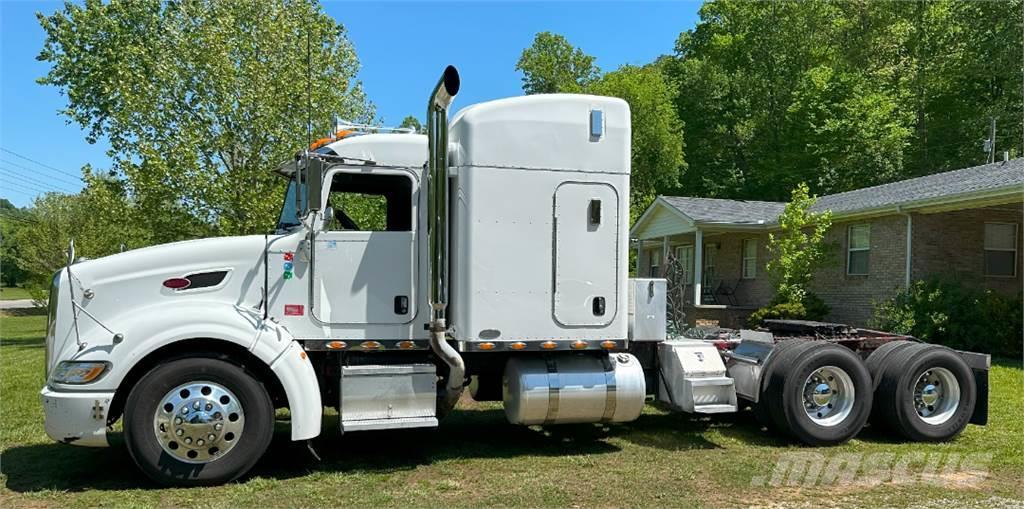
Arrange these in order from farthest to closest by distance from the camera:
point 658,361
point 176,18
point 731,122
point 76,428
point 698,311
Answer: point 731,122 → point 698,311 → point 176,18 → point 658,361 → point 76,428

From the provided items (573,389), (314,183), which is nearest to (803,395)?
(573,389)

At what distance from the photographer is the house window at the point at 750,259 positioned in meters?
23.3

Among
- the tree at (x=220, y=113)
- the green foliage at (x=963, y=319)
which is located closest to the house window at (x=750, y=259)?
the green foliage at (x=963, y=319)

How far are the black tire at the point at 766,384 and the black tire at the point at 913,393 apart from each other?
0.95m

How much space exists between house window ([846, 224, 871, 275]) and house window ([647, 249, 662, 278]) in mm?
10590

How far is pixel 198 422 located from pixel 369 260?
1837 millimetres

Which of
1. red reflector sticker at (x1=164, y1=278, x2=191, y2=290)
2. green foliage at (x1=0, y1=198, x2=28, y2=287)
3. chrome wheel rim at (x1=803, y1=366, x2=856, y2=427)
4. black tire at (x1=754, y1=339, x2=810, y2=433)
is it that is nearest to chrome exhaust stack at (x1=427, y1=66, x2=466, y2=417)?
red reflector sticker at (x1=164, y1=278, x2=191, y2=290)

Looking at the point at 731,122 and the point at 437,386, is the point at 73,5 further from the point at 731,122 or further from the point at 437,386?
the point at 731,122

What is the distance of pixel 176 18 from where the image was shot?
18.4 metres

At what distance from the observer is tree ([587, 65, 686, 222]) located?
33.9 meters

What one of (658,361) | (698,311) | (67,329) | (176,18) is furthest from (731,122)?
(67,329)

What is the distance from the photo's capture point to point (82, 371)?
536cm

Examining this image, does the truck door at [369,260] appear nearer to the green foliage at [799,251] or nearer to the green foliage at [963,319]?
the green foliage at [963,319]

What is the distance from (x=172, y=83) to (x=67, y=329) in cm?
1180
